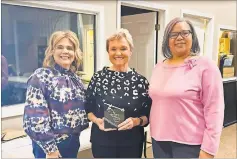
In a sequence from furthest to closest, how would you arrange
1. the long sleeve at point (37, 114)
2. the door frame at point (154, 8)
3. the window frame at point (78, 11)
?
the door frame at point (154, 8), the window frame at point (78, 11), the long sleeve at point (37, 114)

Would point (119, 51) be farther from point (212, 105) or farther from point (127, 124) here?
point (212, 105)

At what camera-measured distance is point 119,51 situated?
1315 mm

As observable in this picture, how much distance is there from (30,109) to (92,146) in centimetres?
43

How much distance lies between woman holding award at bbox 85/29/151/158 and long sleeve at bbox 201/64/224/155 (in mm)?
326

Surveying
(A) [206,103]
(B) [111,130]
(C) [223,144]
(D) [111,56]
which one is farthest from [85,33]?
(C) [223,144]

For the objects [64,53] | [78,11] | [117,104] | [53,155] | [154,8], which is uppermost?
[154,8]

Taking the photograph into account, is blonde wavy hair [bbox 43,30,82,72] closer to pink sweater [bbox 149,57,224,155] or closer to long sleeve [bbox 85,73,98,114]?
long sleeve [bbox 85,73,98,114]

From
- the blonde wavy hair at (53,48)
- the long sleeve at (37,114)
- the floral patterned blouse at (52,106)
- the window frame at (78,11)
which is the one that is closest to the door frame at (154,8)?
the window frame at (78,11)

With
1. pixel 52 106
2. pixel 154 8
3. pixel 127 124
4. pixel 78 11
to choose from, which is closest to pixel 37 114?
pixel 52 106

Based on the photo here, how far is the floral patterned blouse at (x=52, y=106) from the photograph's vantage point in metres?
1.17

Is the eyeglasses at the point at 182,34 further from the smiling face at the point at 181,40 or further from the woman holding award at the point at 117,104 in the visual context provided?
the woman holding award at the point at 117,104

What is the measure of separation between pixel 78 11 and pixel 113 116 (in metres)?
0.93

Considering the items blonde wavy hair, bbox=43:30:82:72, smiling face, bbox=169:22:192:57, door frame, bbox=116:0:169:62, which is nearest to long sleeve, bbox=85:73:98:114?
blonde wavy hair, bbox=43:30:82:72

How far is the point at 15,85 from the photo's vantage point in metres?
1.38
